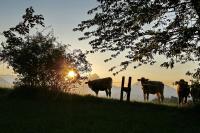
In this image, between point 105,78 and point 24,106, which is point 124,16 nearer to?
point 24,106

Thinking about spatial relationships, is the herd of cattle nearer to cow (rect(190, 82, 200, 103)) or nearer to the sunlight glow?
cow (rect(190, 82, 200, 103))

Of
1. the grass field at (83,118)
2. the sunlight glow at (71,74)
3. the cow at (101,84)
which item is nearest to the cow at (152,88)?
the cow at (101,84)

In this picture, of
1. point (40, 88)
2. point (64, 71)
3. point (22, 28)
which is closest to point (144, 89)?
point (64, 71)

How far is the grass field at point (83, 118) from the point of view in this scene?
16.6 m

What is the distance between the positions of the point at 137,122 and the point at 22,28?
934 cm

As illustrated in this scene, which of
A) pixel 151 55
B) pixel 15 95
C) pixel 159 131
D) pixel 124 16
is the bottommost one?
pixel 159 131

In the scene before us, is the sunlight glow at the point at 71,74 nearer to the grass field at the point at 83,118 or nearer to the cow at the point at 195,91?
the grass field at the point at 83,118

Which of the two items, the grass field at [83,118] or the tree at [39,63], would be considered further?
the tree at [39,63]

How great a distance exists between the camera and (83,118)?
64.1 feet

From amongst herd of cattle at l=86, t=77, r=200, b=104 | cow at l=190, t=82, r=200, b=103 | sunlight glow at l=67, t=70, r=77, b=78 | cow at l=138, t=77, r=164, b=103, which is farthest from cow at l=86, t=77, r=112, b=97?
cow at l=190, t=82, r=200, b=103

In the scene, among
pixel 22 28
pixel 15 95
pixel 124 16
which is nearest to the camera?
pixel 22 28

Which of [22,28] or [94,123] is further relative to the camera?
[94,123]

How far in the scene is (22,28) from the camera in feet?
36.7

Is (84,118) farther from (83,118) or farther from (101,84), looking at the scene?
(101,84)
